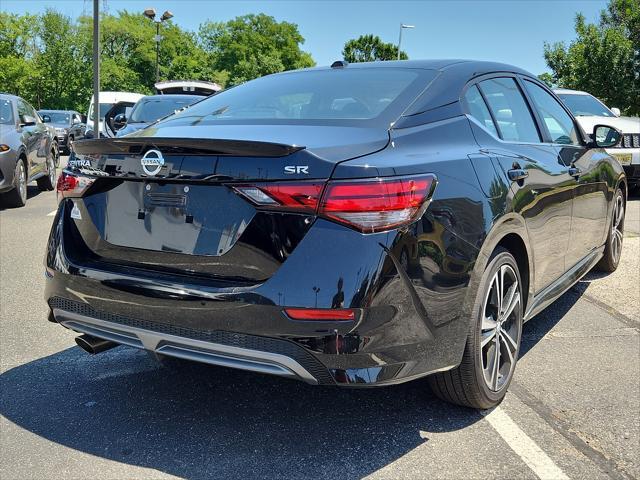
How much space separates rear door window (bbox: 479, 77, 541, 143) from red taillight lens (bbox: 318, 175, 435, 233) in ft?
4.00

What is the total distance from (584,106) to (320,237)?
10.6 m

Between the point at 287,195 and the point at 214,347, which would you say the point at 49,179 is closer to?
the point at 214,347

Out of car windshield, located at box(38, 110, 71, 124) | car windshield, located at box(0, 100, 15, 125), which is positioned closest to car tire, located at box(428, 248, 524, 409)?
car windshield, located at box(0, 100, 15, 125)

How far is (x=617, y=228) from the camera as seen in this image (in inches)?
221

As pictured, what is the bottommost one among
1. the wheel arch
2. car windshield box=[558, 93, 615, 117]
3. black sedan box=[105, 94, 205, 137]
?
the wheel arch

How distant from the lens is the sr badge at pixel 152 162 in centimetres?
252

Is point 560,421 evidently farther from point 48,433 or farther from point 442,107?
point 48,433

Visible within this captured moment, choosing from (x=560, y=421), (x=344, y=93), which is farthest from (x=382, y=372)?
(x=344, y=93)

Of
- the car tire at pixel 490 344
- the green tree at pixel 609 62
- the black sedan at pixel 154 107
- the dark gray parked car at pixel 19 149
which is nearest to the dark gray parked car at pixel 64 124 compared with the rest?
the black sedan at pixel 154 107

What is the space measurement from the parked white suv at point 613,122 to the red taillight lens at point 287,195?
24.7 ft

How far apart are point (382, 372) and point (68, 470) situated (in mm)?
1289

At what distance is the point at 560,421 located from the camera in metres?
2.96

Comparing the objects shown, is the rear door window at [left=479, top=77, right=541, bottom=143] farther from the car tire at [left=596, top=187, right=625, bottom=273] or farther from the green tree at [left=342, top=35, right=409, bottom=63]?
the green tree at [left=342, top=35, right=409, bottom=63]

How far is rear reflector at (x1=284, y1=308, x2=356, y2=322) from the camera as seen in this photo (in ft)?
7.39
